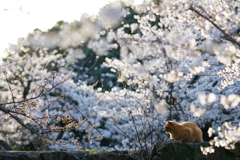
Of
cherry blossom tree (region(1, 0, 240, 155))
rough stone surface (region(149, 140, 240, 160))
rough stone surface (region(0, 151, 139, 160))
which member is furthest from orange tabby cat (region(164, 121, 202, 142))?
rough stone surface (region(0, 151, 139, 160))

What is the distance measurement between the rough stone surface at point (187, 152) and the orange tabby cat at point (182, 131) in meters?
0.13

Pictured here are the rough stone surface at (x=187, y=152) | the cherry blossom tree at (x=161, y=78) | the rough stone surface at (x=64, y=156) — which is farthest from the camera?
the rough stone surface at (x=64, y=156)

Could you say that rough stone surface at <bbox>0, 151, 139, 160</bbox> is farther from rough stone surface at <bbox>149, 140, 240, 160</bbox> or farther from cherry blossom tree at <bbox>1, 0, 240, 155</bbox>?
rough stone surface at <bbox>149, 140, 240, 160</bbox>

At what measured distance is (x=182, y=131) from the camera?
5031 mm

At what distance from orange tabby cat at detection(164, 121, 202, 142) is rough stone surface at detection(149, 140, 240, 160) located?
0.42ft

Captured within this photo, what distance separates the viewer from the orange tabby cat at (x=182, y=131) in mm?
5020

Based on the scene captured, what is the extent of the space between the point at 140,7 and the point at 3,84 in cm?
1025

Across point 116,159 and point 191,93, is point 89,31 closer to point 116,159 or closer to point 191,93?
point 191,93

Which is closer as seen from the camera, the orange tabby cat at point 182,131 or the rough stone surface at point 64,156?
the orange tabby cat at point 182,131

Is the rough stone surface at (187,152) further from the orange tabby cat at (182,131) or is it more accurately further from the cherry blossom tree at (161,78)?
the cherry blossom tree at (161,78)

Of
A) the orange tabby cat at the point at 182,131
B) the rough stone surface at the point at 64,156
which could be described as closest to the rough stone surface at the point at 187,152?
the orange tabby cat at the point at 182,131

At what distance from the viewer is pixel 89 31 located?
19734 mm

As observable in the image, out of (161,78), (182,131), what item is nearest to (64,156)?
(182,131)

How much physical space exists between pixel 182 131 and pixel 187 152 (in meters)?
0.39
